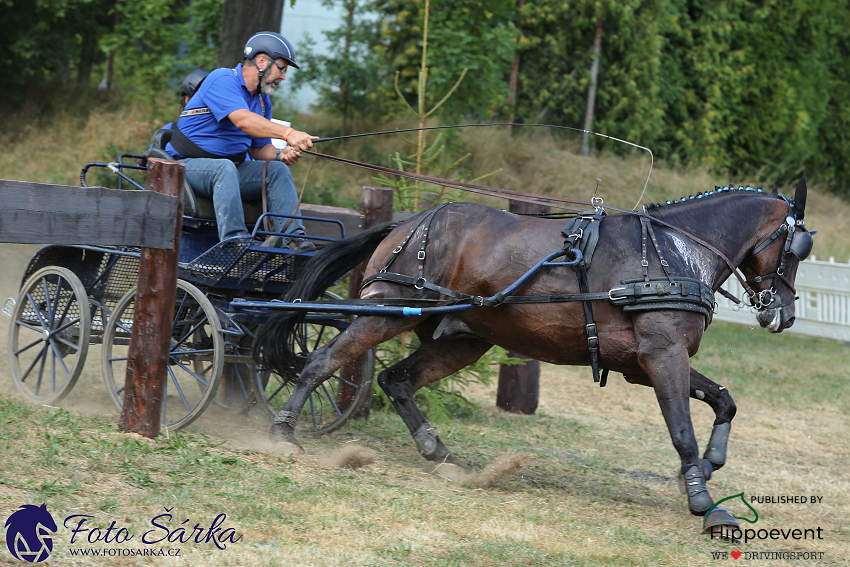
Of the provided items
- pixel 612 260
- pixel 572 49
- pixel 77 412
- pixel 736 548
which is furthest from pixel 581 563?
pixel 572 49

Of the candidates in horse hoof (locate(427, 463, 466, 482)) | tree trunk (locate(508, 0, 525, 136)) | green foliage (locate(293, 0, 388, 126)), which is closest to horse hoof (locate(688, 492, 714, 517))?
horse hoof (locate(427, 463, 466, 482))

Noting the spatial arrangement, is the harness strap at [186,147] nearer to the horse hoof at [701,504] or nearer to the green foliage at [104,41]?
the horse hoof at [701,504]

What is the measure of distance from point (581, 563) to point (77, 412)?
10.2ft

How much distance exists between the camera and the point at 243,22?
1032 cm

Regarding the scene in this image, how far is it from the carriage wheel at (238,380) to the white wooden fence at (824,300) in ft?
27.3

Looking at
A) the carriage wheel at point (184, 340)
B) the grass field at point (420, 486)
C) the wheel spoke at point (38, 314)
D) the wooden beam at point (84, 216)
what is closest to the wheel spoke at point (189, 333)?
the carriage wheel at point (184, 340)

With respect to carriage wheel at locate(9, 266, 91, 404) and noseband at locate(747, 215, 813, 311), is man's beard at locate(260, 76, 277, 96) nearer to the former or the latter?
carriage wheel at locate(9, 266, 91, 404)

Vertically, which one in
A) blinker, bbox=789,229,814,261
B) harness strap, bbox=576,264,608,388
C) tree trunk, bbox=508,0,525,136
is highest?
tree trunk, bbox=508,0,525,136

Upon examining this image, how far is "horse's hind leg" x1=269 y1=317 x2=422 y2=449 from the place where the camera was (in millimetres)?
4871

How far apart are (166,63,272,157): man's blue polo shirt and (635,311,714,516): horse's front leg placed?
113 inches

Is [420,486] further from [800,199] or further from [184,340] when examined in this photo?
A: [800,199]

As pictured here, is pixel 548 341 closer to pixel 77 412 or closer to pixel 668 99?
pixel 77 412

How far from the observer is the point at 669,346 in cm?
436

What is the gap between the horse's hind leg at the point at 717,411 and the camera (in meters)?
4.80
